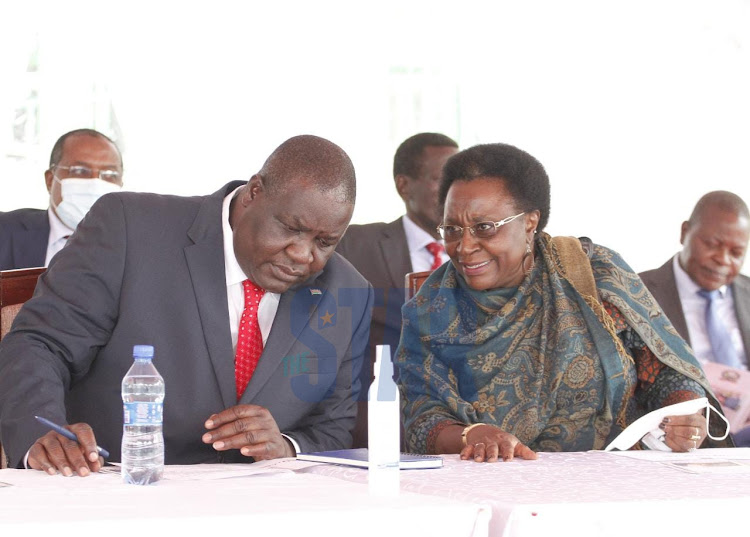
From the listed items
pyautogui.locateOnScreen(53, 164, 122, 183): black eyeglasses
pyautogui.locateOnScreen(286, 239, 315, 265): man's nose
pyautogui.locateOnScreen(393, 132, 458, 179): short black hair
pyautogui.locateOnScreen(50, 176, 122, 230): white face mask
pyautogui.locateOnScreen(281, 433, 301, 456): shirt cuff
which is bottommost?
pyautogui.locateOnScreen(281, 433, 301, 456): shirt cuff

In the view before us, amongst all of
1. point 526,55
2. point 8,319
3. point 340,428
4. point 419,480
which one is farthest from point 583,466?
point 526,55

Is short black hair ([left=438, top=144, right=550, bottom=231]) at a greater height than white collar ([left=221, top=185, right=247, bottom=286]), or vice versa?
short black hair ([left=438, top=144, right=550, bottom=231])

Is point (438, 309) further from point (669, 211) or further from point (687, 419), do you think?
point (669, 211)

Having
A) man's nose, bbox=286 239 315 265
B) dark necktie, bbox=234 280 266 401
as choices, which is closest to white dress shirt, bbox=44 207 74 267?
dark necktie, bbox=234 280 266 401

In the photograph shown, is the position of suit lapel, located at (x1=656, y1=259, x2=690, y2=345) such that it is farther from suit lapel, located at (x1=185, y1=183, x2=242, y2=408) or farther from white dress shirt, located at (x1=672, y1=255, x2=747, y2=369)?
suit lapel, located at (x1=185, y1=183, x2=242, y2=408)

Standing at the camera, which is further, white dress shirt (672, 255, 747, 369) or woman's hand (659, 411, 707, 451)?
white dress shirt (672, 255, 747, 369)

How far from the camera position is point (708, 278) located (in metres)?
4.71

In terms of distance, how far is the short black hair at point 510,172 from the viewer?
2.95m

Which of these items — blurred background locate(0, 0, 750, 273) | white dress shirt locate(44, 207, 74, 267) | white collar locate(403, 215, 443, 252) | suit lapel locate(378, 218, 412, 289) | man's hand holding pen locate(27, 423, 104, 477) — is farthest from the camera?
blurred background locate(0, 0, 750, 273)

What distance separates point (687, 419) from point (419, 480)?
0.97 meters

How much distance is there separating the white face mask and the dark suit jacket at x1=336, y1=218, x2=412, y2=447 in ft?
4.00

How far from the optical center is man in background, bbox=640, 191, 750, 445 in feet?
15.0

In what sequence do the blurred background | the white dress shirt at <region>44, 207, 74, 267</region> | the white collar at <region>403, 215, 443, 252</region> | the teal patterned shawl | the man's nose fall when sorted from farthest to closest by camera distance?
1. the blurred background
2. the white collar at <region>403, 215, 443, 252</region>
3. the white dress shirt at <region>44, 207, 74, 267</region>
4. the teal patterned shawl
5. the man's nose

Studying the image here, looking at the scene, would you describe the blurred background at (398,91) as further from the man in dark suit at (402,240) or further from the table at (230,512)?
the table at (230,512)
